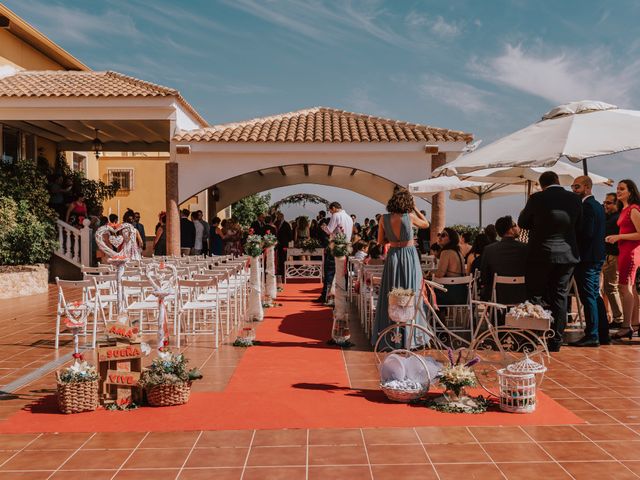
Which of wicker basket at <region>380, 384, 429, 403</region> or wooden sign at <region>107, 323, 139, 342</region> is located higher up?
wooden sign at <region>107, 323, 139, 342</region>

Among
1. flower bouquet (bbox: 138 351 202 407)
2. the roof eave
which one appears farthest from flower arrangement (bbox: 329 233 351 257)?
the roof eave

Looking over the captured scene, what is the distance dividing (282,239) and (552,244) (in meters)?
10.4

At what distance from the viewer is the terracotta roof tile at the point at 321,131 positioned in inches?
653

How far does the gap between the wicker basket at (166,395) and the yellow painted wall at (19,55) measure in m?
15.8

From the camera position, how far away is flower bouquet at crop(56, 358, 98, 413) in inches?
195

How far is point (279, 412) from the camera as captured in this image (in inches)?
196

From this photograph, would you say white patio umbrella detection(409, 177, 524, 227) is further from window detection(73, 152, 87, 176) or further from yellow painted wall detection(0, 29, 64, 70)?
window detection(73, 152, 87, 176)

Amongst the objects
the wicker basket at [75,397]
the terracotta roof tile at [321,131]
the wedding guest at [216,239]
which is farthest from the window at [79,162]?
the wicker basket at [75,397]

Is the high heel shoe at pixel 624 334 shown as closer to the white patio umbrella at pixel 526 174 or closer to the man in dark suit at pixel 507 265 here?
the man in dark suit at pixel 507 265

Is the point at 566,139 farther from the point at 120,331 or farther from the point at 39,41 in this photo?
the point at 39,41

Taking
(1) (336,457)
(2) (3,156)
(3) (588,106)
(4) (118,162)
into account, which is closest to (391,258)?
(3) (588,106)

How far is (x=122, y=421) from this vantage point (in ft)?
15.7

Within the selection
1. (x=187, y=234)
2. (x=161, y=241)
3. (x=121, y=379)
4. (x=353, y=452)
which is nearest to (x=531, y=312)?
(x=353, y=452)

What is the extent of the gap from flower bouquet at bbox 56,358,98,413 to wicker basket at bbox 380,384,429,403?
89.1 inches
